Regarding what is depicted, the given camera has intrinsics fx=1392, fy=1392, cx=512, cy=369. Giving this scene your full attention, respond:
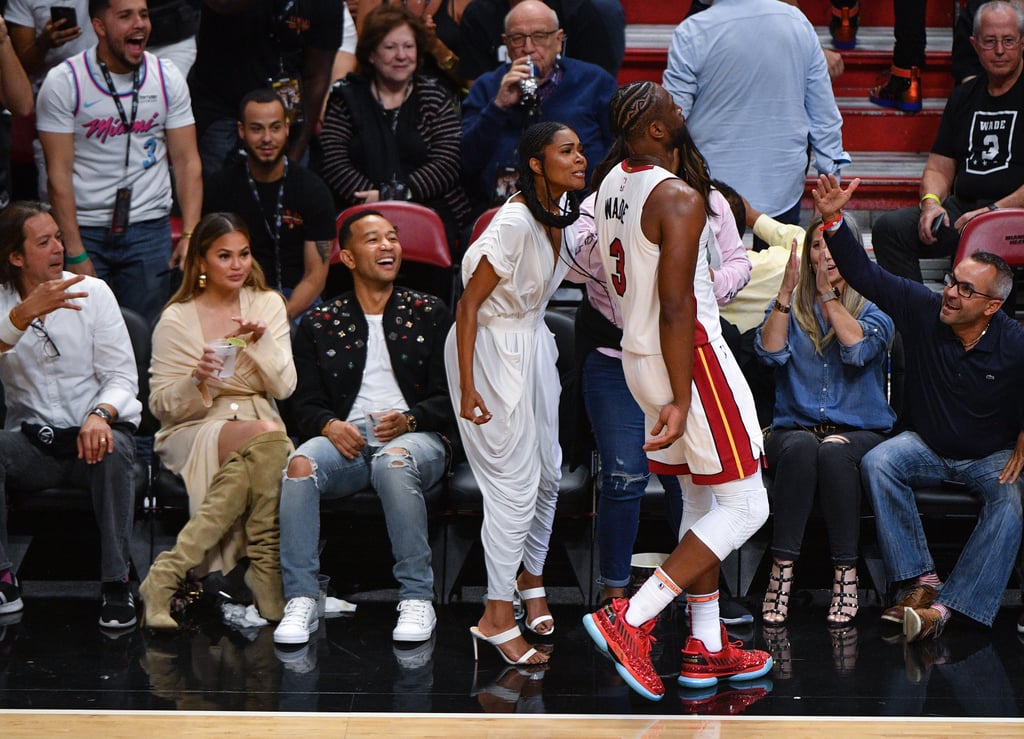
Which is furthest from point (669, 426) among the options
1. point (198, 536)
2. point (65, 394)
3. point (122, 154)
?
point (122, 154)

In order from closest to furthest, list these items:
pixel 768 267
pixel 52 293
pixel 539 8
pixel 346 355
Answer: pixel 52 293
pixel 346 355
pixel 768 267
pixel 539 8

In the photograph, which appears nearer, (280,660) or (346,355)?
(280,660)

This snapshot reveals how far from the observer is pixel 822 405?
4746mm

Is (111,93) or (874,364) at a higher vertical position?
(111,93)

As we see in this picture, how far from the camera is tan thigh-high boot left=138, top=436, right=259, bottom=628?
14.5ft

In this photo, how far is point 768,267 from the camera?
5211 millimetres

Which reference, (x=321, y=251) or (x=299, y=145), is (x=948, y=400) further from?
(x=299, y=145)

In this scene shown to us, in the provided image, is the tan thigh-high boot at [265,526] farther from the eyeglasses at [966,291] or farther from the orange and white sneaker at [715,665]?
the eyeglasses at [966,291]

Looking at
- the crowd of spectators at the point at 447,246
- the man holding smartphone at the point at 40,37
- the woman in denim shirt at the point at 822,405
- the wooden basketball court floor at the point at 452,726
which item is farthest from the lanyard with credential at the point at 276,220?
the wooden basketball court floor at the point at 452,726

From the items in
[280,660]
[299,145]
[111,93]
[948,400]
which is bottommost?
[280,660]

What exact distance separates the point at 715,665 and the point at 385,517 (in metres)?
1.22

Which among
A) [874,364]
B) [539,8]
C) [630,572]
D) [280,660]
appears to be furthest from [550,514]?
[539,8]

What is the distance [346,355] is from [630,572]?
1.21 m

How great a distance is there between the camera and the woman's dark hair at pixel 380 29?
579 centimetres
